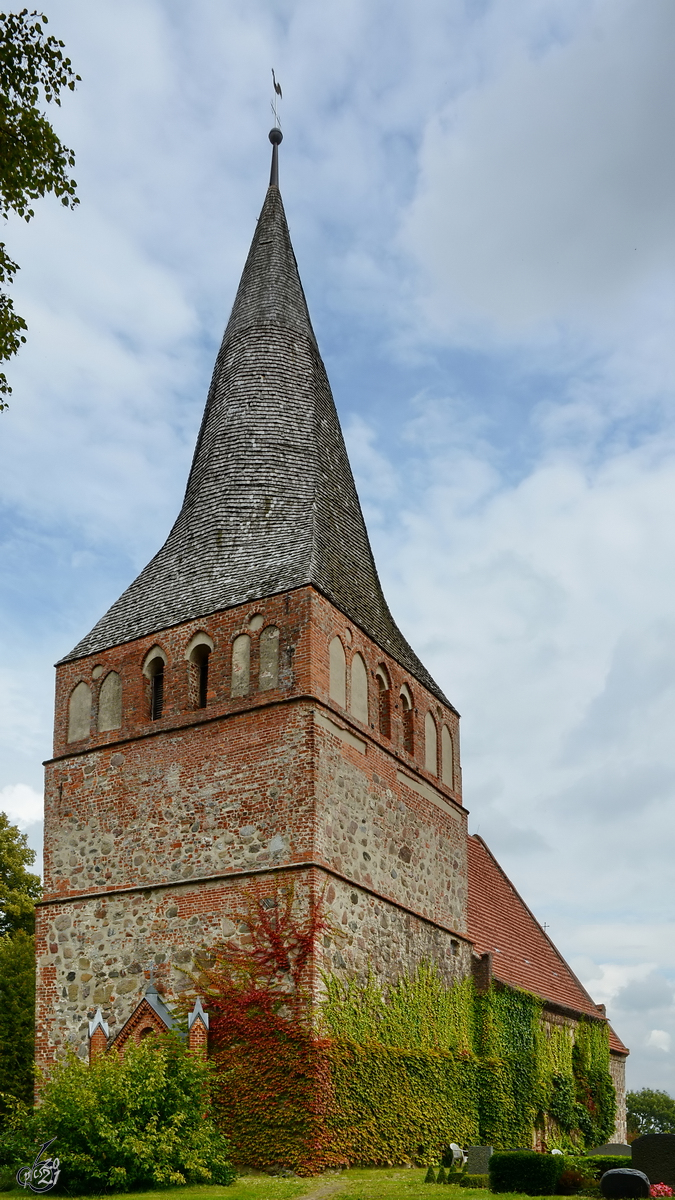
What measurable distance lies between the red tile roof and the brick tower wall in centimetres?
341

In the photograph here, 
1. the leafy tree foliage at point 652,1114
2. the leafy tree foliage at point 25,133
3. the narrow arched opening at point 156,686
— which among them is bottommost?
the leafy tree foliage at point 652,1114

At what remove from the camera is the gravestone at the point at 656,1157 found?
15.7 meters

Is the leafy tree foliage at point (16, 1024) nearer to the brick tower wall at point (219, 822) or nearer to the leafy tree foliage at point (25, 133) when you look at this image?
the brick tower wall at point (219, 822)

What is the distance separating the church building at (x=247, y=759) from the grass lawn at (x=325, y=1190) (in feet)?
8.93

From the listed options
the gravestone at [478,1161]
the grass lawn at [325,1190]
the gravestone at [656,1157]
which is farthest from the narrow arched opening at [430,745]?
the gravestone at [656,1157]

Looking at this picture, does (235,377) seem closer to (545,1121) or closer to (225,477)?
(225,477)

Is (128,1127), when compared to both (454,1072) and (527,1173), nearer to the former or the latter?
(527,1173)

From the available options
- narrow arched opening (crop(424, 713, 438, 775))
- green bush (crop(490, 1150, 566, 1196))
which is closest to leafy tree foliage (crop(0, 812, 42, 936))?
narrow arched opening (crop(424, 713, 438, 775))

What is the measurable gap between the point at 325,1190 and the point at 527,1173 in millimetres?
2634

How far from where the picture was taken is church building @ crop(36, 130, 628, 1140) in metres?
19.0

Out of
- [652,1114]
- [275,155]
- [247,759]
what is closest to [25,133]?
[247,759]

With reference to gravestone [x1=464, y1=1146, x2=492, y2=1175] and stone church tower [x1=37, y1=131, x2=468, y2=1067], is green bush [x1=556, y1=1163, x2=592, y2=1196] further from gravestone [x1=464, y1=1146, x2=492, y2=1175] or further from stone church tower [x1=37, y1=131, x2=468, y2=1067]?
stone church tower [x1=37, y1=131, x2=468, y2=1067]

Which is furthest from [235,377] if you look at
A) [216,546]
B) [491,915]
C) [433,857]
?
[491,915]

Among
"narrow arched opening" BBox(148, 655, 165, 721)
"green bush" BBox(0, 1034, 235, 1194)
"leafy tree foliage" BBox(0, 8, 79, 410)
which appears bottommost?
"green bush" BBox(0, 1034, 235, 1194)
